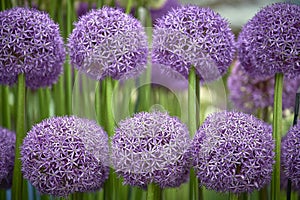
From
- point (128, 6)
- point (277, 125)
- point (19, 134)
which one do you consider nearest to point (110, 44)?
Answer: point (128, 6)

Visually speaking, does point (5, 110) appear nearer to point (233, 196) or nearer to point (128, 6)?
point (128, 6)

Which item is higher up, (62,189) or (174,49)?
(174,49)

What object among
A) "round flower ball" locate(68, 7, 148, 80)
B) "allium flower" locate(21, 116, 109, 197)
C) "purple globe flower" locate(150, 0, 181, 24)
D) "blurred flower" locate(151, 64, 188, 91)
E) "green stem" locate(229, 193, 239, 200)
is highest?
"purple globe flower" locate(150, 0, 181, 24)

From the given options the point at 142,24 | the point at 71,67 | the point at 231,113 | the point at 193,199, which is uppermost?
the point at 142,24

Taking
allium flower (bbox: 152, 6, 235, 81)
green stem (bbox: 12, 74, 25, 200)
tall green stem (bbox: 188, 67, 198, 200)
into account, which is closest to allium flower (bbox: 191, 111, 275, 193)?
tall green stem (bbox: 188, 67, 198, 200)

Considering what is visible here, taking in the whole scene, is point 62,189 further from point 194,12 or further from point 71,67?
point 194,12

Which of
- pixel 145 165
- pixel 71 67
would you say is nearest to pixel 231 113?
pixel 145 165

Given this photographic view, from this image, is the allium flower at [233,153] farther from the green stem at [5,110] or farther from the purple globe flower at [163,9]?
the green stem at [5,110]

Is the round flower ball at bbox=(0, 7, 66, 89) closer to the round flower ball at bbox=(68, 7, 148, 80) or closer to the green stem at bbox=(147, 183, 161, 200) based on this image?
the round flower ball at bbox=(68, 7, 148, 80)
